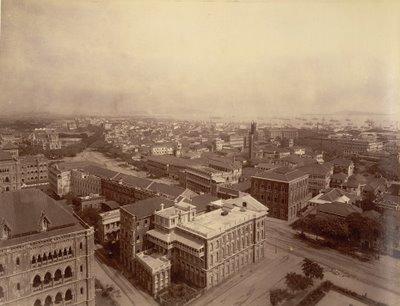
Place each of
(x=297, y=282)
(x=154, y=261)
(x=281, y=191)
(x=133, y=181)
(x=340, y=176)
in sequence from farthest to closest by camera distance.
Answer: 1. (x=340, y=176)
2. (x=133, y=181)
3. (x=281, y=191)
4. (x=154, y=261)
5. (x=297, y=282)

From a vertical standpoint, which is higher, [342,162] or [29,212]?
[29,212]

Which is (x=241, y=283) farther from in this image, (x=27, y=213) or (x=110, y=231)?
(x=27, y=213)

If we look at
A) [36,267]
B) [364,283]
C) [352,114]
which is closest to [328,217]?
[364,283]

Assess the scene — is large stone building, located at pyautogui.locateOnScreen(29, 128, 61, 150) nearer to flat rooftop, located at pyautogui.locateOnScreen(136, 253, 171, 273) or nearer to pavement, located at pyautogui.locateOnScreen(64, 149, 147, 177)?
pavement, located at pyautogui.locateOnScreen(64, 149, 147, 177)

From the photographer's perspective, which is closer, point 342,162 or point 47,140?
point 47,140

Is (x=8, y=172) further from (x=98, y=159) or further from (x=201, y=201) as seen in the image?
(x=201, y=201)

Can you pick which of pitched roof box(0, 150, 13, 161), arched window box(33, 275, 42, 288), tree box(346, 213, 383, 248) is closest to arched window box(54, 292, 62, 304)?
arched window box(33, 275, 42, 288)

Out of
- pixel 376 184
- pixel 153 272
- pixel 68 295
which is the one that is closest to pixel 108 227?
pixel 153 272
